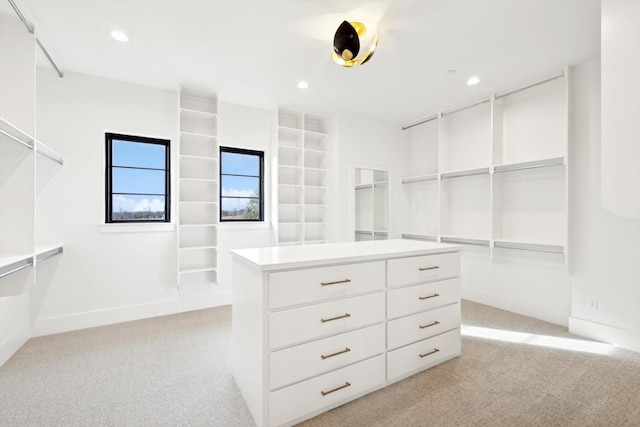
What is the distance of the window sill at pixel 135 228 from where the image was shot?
3324mm

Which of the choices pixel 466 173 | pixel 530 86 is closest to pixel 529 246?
pixel 466 173

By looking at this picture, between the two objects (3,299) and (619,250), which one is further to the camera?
(619,250)

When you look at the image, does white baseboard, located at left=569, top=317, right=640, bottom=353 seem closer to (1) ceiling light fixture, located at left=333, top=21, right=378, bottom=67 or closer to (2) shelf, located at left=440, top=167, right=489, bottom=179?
(2) shelf, located at left=440, top=167, right=489, bottom=179

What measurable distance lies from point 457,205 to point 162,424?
434cm

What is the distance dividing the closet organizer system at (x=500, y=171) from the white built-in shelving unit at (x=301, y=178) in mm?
1528

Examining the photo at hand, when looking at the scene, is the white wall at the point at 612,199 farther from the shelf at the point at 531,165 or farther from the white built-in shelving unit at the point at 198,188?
the white built-in shelving unit at the point at 198,188

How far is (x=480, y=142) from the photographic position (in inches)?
163

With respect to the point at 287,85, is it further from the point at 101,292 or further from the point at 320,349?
the point at 101,292

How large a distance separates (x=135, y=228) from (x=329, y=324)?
113 inches

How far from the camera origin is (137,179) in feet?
11.8

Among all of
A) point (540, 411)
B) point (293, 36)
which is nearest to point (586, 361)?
point (540, 411)

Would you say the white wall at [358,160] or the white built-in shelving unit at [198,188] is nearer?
the white built-in shelving unit at [198,188]

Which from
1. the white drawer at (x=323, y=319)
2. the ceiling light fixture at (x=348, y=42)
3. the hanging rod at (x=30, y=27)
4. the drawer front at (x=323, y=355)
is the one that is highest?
the hanging rod at (x=30, y=27)

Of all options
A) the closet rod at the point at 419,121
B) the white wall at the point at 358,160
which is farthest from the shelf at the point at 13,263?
the closet rod at the point at 419,121
